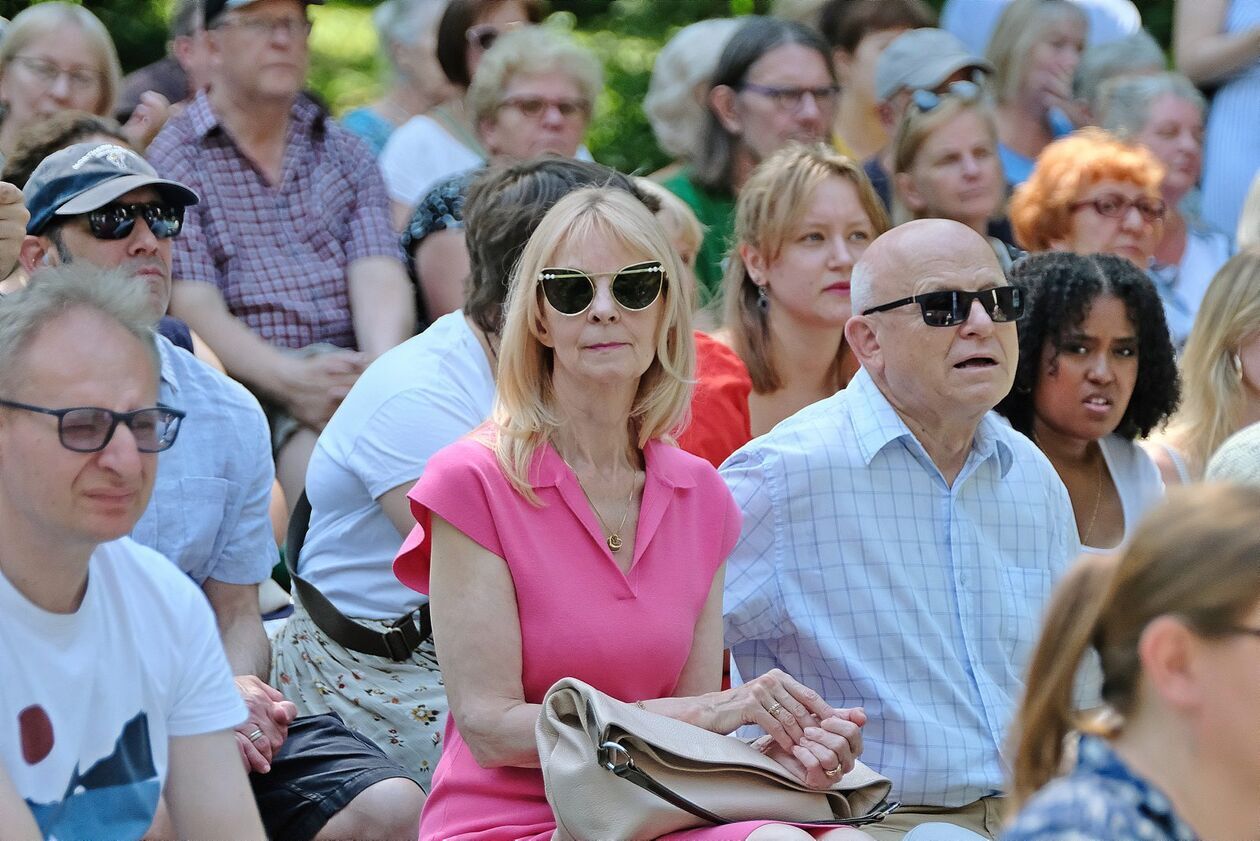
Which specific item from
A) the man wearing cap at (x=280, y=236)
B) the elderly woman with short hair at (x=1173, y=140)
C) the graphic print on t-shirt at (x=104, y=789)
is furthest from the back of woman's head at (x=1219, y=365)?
the graphic print on t-shirt at (x=104, y=789)

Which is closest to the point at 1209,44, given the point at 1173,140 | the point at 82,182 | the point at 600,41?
the point at 1173,140

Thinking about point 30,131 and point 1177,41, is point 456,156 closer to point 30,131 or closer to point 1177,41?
point 30,131

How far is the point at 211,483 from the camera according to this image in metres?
3.98

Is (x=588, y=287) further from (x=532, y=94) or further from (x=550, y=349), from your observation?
(x=532, y=94)

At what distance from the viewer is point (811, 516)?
Result: 12.1 ft

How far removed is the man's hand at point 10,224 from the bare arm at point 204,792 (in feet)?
4.74

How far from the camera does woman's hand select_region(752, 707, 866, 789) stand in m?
3.14

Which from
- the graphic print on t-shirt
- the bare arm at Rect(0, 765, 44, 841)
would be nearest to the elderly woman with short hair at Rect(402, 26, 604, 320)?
the graphic print on t-shirt

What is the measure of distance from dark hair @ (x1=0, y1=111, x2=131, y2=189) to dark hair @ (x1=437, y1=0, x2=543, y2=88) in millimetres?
2024

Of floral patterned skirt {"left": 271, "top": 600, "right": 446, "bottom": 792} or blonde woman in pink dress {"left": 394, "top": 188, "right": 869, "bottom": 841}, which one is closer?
blonde woman in pink dress {"left": 394, "top": 188, "right": 869, "bottom": 841}

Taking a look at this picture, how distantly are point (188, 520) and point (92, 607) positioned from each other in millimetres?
1083

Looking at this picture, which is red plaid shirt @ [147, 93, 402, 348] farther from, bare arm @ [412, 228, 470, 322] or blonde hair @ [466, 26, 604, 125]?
blonde hair @ [466, 26, 604, 125]

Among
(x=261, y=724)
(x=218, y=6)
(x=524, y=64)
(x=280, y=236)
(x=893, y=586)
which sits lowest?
(x=261, y=724)

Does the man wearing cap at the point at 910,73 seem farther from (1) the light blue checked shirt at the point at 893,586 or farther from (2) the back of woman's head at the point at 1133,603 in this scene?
(2) the back of woman's head at the point at 1133,603
